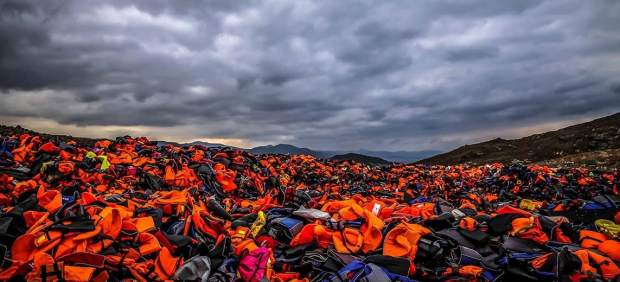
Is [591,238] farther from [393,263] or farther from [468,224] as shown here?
[393,263]

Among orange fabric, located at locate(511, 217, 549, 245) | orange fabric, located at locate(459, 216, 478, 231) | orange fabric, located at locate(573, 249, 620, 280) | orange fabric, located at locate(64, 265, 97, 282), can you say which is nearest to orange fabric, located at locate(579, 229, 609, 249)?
orange fabric, located at locate(511, 217, 549, 245)

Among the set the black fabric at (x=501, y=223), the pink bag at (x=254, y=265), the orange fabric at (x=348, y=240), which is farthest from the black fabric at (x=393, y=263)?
the black fabric at (x=501, y=223)

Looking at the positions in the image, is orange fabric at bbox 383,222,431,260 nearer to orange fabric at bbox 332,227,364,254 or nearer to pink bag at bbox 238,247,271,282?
orange fabric at bbox 332,227,364,254

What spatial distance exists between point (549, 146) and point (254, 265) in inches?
1776

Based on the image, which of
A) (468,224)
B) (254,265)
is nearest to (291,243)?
(254,265)

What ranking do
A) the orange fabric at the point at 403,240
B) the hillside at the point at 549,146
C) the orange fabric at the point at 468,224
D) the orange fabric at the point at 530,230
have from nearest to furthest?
the orange fabric at the point at 403,240 → the orange fabric at the point at 530,230 → the orange fabric at the point at 468,224 → the hillside at the point at 549,146

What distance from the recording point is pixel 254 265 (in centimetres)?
410

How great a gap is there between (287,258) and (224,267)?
87cm

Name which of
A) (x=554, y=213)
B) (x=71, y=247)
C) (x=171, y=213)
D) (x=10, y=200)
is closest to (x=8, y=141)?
(x=10, y=200)

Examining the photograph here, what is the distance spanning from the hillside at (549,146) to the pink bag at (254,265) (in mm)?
29256

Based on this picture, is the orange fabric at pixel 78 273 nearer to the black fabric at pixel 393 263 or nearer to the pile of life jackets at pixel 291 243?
the pile of life jackets at pixel 291 243

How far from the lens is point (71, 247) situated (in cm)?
385

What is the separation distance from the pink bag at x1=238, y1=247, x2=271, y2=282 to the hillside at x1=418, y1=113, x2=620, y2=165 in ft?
96.0

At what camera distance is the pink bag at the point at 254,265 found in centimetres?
398
